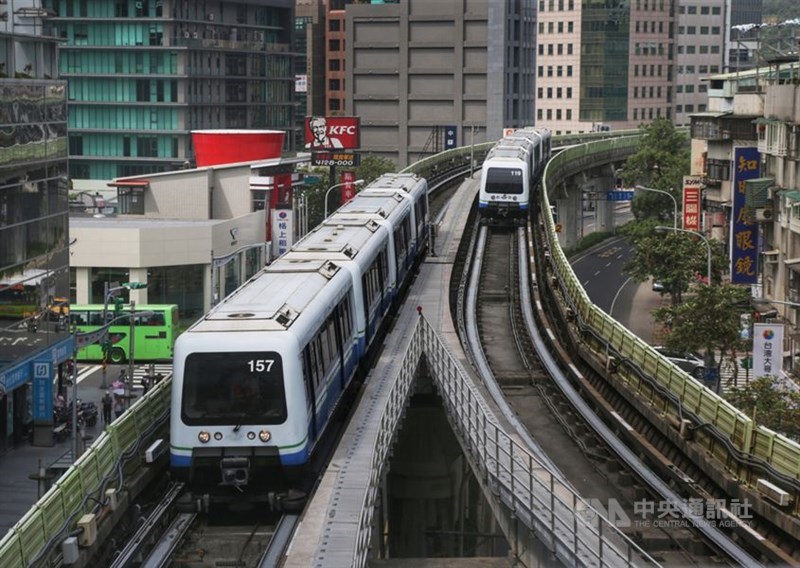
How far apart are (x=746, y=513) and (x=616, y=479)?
6.04m

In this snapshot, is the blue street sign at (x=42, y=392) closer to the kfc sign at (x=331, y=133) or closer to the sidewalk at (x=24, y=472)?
the sidewalk at (x=24, y=472)

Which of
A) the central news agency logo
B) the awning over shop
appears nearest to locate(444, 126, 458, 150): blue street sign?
the awning over shop

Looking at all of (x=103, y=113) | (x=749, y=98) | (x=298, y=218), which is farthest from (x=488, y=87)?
(x=749, y=98)

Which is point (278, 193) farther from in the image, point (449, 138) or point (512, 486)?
point (512, 486)

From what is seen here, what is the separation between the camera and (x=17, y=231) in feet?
157

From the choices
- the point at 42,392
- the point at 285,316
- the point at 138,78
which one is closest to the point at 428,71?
the point at 138,78

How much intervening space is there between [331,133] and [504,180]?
2802 cm

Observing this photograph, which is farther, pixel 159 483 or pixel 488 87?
pixel 488 87

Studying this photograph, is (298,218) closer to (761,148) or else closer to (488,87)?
(761,148)

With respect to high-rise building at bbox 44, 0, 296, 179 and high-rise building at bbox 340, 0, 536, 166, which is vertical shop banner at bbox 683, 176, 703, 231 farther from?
high-rise building at bbox 340, 0, 536, 166

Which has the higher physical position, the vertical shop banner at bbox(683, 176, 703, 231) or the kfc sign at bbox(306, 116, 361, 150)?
the kfc sign at bbox(306, 116, 361, 150)

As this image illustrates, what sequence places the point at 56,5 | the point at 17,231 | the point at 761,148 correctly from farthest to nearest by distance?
1. the point at 56,5
2. the point at 761,148
3. the point at 17,231

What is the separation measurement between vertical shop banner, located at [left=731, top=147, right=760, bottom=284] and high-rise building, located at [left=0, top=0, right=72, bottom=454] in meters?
28.0

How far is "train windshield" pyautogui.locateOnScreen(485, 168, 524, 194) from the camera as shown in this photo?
67.1 m
